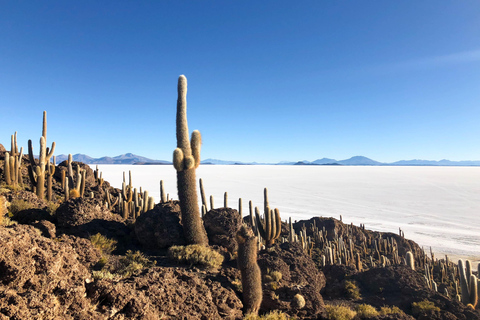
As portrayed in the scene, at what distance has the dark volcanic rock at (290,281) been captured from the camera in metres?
6.33

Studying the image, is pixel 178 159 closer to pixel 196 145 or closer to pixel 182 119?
pixel 196 145

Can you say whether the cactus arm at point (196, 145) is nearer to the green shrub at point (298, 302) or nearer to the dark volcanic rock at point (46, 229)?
the dark volcanic rock at point (46, 229)

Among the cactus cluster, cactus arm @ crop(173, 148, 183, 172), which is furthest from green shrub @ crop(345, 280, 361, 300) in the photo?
the cactus cluster

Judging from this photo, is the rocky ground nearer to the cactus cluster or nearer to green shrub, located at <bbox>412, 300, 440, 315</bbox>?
green shrub, located at <bbox>412, 300, 440, 315</bbox>

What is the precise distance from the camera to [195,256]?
7.04 meters

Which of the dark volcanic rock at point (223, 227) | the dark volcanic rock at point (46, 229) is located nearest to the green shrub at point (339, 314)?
the dark volcanic rock at point (223, 227)

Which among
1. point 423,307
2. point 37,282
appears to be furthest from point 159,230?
point 423,307

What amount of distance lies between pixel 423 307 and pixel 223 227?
5700 mm

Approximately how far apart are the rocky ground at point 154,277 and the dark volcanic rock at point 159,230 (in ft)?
0.10

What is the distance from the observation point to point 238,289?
634 centimetres

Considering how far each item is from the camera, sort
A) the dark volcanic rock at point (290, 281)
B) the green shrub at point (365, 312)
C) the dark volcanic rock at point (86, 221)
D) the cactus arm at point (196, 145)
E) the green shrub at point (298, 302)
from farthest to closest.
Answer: the cactus arm at point (196, 145), the dark volcanic rock at point (86, 221), the green shrub at point (365, 312), the dark volcanic rock at point (290, 281), the green shrub at point (298, 302)

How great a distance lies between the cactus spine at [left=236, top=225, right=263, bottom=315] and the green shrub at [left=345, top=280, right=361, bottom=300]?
346 centimetres

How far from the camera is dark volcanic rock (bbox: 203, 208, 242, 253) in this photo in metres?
8.84

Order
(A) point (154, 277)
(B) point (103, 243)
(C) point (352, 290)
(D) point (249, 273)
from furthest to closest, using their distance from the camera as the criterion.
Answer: (C) point (352, 290), (B) point (103, 243), (D) point (249, 273), (A) point (154, 277)
